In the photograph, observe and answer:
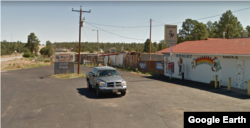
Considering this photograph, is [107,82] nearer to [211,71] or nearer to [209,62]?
[211,71]

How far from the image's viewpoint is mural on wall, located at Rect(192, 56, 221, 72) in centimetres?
1991

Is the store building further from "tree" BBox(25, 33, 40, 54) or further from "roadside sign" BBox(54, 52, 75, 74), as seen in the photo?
"tree" BBox(25, 33, 40, 54)

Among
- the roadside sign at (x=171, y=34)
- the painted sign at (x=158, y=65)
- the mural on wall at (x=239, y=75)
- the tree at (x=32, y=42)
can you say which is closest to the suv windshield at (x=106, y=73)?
the mural on wall at (x=239, y=75)

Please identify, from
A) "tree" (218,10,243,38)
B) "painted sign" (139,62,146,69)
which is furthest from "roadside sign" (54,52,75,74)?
"tree" (218,10,243,38)

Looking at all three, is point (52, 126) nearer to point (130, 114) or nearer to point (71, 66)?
point (130, 114)

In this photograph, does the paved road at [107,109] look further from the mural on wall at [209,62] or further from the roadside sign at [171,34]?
the roadside sign at [171,34]

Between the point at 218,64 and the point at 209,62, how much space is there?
4.00ft

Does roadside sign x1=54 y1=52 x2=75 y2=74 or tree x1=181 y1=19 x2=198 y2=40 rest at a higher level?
tree x1=181 y1=19 x2=198 y2=40

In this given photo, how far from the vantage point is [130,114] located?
10.1 meters

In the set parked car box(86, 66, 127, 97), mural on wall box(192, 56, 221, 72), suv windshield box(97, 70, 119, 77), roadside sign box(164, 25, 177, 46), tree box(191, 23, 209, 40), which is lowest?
parked car box(86, 66, 127, 97)

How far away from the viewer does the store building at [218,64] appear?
17266 millimetres

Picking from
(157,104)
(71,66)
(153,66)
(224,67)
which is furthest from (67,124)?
(153,66)

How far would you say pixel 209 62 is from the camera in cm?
2095

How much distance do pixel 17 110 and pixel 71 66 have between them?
749 inches
